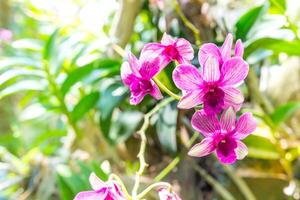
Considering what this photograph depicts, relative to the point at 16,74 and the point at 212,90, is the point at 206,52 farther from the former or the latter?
the point at 16,74

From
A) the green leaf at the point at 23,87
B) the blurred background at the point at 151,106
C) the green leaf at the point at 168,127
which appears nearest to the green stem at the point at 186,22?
the blurred background at the point at 151,106

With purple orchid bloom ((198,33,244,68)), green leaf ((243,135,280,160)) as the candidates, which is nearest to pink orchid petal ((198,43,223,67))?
purple orchid bloom ((198,33,244,68))

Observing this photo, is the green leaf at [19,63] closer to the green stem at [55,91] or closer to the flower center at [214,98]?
the green stem at [55,91]

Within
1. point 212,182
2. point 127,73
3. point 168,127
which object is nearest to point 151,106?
point 168,127

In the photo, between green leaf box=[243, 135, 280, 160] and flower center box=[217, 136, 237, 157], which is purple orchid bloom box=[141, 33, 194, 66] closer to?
flower center box=[217, 136, 237, 157]

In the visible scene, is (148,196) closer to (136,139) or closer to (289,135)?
(136,139)

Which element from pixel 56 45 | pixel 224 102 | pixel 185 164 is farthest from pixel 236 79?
pixel 56 45
